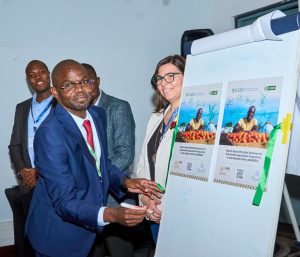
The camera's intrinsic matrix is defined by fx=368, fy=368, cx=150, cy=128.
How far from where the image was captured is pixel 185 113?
2006 millimetres

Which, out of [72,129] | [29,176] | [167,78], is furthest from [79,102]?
[29,176]

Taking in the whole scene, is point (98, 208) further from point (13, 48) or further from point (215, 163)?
point (13, 48)

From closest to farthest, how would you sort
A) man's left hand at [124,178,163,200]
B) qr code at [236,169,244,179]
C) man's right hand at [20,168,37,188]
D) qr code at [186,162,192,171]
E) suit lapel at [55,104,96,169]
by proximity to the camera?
qr code at [236,169,244,179], suit lapel at [55,104,96,169], qr code at [186,162,192,171], man's left hand at [124,178,163,200], man's right hand at [20,168,37,188]

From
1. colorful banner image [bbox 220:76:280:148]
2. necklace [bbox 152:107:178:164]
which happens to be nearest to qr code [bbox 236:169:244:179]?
colorful banner image [bbox 220:76:280:148]

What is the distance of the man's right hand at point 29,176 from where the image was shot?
2.92 m

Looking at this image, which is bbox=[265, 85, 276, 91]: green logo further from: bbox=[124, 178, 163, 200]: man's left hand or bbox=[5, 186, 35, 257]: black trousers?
bbox=[5, 186, 35, 257]: black trousers

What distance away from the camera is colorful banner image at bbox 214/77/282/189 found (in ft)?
5.04

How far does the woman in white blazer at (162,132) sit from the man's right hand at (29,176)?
106cm

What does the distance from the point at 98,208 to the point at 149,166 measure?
65cm

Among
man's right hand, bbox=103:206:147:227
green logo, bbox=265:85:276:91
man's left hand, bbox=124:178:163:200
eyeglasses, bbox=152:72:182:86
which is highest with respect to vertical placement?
eyeglasses, bbox=152:72:182:86

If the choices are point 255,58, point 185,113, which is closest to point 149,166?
point 185,113

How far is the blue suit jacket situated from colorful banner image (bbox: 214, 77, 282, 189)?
0.62 meters

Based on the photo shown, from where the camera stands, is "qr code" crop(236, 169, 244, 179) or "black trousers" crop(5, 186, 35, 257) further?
"black trousers" crop(5, 186, 35, 257)

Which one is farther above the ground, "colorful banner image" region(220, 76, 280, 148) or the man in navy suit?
"colorful banner image" region(220, 76, 280, 148)
